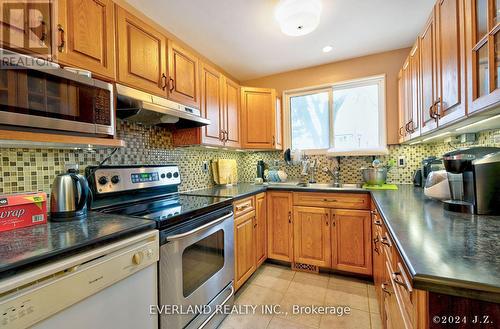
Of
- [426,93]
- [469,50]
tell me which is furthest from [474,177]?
[426,93]

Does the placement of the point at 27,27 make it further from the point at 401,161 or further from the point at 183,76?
the point at 401,161

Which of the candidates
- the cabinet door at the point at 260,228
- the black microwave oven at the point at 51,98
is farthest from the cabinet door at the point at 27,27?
the cabinet door at the point at 260,228

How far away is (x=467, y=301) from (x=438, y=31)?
1541 millimetres

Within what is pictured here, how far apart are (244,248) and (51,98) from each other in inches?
68.0

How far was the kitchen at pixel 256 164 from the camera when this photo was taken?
2.54 feet

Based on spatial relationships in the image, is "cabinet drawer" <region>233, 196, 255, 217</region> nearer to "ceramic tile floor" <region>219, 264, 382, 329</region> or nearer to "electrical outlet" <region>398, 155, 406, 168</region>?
"ceramic tile floor" <region>219, 264, 382, 329</region>

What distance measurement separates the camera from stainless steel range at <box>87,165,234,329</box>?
1.14m

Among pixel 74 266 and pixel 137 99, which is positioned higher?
pixel 137 99

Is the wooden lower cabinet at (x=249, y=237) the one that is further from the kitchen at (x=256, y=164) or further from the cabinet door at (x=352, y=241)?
the cabinet door at (x=352, y=241)

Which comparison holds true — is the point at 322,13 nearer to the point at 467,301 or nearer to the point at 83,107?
the point at 83,107

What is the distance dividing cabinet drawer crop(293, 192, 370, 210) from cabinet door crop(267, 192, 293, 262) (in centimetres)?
13

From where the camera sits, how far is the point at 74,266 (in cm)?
73

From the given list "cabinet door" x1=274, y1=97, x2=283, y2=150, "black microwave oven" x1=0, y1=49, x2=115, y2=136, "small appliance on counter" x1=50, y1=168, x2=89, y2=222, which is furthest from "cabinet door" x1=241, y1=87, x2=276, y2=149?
"small appliance on counter" x1=50, y1=168, x2=89, y2=222

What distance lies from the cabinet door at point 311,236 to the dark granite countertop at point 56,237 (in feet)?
5.41
